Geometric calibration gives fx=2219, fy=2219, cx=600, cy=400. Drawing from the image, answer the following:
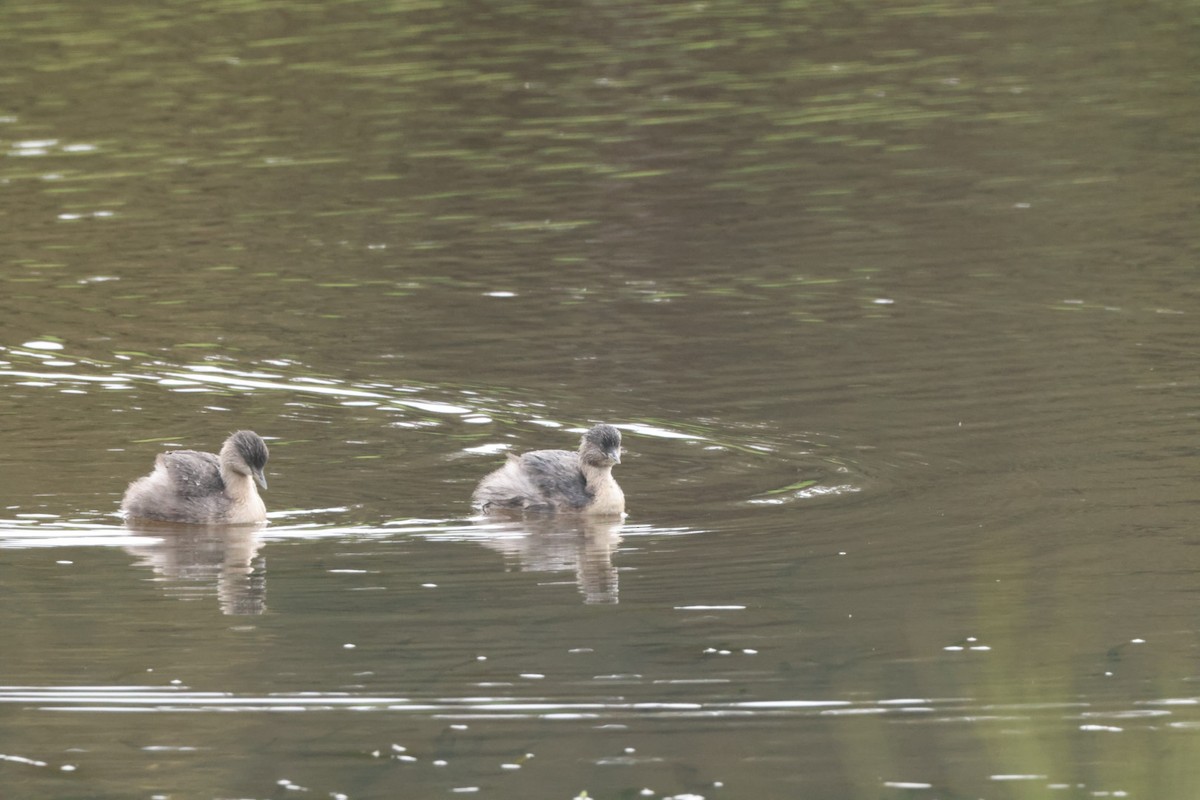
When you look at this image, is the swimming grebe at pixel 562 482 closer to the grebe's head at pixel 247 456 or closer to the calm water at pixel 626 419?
the calm water at pixel 626 419

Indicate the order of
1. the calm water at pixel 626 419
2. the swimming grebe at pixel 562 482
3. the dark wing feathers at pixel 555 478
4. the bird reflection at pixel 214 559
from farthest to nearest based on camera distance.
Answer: the dark wing feathers at pixel 555 478, the swimming grebe at pixel 562 482, the bird reflection at pixel 214 559, the calm water at pixel 626 419

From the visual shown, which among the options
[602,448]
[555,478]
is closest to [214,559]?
[555,478]

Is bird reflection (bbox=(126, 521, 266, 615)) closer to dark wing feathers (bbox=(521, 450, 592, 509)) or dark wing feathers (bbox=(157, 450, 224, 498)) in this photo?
dark wing feathers (bbox=(157, 450, 224, 498))

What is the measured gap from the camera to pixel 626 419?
1410 cm

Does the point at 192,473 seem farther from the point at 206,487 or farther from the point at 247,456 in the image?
the point at 247,456

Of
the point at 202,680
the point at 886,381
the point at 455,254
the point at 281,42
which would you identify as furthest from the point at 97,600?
the point at 281,42

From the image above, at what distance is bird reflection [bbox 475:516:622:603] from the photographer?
11.0m

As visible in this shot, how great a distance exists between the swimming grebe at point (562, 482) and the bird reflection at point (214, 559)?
1.37 metres

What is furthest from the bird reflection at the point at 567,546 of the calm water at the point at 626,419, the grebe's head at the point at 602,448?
the grebe's head at the point at 602,448

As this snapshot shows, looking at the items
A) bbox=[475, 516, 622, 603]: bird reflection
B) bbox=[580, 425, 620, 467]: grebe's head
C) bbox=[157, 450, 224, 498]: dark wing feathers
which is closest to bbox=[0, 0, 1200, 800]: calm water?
bbox=[475, 516, 622, 603]: bird reflection

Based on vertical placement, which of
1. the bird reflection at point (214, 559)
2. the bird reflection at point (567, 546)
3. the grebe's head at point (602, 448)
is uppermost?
the grebe's head at point (602, 448)

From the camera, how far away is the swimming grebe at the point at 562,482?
489 inches

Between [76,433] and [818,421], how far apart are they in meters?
4.67

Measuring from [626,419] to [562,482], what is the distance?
5.18 ft
